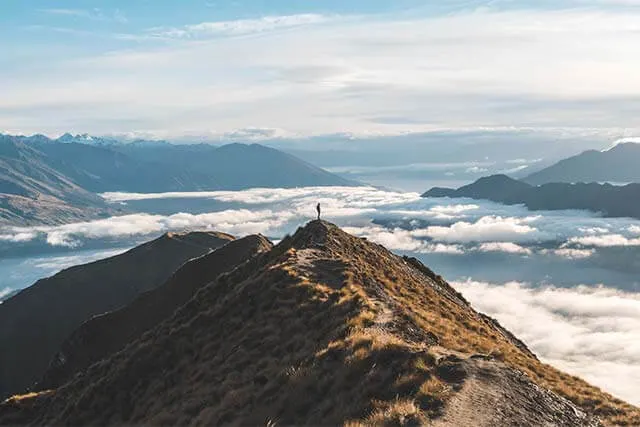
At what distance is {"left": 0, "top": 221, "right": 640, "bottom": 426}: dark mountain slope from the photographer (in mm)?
23000

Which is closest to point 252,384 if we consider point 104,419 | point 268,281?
point 104,419

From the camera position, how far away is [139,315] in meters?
Result: 108

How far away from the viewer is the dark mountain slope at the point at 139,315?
10057 centimetres

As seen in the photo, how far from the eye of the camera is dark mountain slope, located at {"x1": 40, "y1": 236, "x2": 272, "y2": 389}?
101 m

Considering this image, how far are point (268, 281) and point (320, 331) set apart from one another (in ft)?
46.1

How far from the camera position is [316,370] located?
88.6 ft

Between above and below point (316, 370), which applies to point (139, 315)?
below

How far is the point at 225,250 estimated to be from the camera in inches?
4513

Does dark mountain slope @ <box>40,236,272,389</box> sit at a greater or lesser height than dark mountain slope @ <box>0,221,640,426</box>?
lesser

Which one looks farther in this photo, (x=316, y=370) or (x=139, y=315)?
(x=139, y=315)

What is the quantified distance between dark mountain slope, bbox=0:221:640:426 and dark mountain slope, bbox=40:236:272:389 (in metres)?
47.5

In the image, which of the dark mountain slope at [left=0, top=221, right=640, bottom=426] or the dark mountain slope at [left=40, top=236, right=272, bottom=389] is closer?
the dark mountain slope at [left=0, top=221, right=640, bottom=426]

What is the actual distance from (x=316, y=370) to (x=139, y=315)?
8873 cm

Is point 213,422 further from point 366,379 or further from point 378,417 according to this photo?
point 378,417
